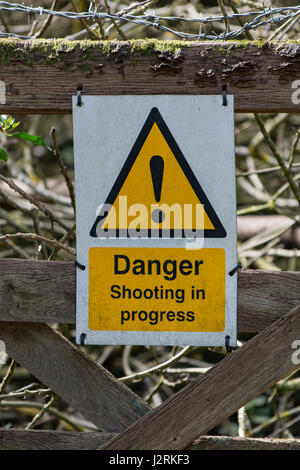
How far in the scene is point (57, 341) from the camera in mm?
1995

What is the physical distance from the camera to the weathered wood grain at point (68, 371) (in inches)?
78.5

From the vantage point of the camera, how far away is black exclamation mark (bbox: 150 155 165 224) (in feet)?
6.10

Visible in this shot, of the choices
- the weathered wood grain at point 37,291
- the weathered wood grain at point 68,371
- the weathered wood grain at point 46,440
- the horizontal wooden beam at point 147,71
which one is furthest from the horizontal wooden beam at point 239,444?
the horizontal wooden beam at point 147,71

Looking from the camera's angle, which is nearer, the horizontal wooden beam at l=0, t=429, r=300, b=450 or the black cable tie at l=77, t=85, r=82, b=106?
the black cable tie at l=77, t=85, r=82, b=106

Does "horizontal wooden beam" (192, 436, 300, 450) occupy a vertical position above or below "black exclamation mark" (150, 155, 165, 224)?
below

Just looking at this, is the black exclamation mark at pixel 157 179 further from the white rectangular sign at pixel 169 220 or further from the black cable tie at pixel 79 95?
the black cable tie at pixel 79 95

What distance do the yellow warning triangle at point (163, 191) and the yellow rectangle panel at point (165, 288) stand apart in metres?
0.07

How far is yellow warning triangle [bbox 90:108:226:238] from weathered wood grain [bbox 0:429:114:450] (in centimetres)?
71

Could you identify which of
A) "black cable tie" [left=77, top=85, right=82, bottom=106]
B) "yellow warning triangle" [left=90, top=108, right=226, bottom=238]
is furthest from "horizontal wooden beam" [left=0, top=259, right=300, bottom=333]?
"black cable tie" [left=77, top=85, right=82, bottom=106]

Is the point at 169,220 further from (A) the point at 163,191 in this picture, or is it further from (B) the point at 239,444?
(B) the point at 239,444

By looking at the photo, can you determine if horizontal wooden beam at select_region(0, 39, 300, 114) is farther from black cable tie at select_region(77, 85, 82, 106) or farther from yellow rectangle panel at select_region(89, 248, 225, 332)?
yellow rectangle panel at select_region(89, 248, 225, 332)

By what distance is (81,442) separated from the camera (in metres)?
1.99
